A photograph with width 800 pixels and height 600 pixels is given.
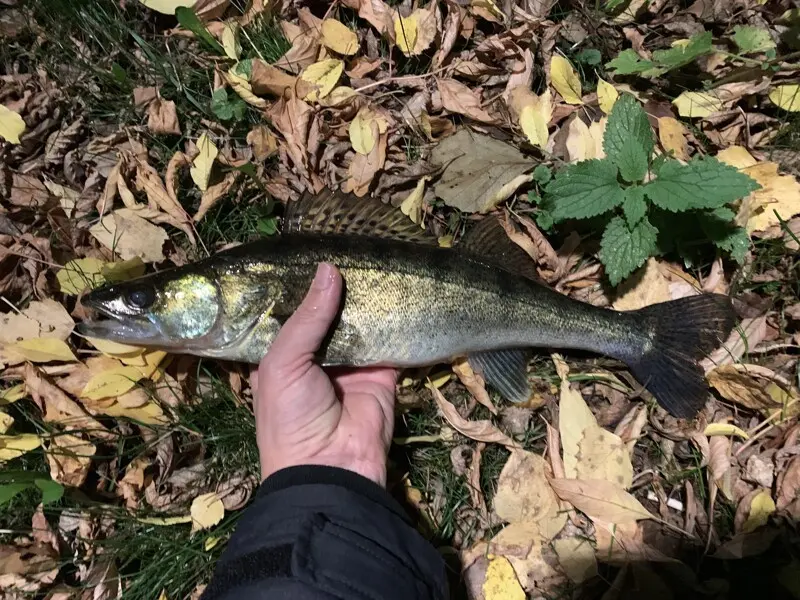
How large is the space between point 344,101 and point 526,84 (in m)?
1.07

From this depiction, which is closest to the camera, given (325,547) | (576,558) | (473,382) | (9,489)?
(325,547)

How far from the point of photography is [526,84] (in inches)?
134

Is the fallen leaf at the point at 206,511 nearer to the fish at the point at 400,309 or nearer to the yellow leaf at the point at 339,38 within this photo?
the fish at the point at 400,309

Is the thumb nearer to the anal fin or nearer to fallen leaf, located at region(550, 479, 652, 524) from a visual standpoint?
the anal fin

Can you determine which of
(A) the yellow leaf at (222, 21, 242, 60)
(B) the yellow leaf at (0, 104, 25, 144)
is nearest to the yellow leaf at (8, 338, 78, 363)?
(B) the yellow leaf at (0, 104, 25, 144)

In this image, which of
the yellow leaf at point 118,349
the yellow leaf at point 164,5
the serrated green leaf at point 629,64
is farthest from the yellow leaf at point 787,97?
the yellow leaf at point 118,349

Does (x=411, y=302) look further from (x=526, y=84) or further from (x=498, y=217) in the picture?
(x=526, y=84)

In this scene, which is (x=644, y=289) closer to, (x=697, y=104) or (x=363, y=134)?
(x=697, y=104)

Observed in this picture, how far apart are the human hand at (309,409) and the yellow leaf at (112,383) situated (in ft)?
2.45

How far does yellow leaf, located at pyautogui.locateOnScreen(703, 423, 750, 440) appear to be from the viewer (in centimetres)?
297

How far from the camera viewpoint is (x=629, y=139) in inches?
112

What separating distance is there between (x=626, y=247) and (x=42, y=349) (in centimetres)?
301

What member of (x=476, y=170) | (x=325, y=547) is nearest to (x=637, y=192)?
(x=476, y=170)

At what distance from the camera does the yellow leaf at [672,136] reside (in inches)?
128
